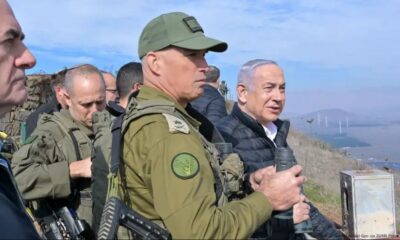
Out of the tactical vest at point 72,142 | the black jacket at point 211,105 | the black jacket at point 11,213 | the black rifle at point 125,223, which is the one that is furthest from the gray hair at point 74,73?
the black jacket at point 11,213

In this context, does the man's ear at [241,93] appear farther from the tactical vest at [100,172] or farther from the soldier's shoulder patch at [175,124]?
the soldier's shoulder patch at [175,124]

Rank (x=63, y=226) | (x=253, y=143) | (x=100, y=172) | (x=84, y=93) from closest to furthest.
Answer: (x=100, y=172)
(x=63, y=226)
(x=253, y=143)
(x=84, y=93)

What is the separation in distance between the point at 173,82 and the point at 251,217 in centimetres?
75

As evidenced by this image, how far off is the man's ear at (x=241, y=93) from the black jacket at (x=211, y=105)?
81 cm

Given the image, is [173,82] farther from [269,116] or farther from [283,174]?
[269,116]

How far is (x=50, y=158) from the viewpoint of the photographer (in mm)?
3359

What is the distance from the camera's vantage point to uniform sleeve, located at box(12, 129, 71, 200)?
10.3 feet

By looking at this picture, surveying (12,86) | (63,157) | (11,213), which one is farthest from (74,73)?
(11,213)

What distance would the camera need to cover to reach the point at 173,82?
7.82ft

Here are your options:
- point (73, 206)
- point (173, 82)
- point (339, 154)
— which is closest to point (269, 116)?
point (173, 82)

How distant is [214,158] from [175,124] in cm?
28

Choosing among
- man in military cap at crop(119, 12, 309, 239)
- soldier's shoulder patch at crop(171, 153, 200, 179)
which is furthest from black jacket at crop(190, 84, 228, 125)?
soldier's shoulder patch at crop(171, 153, 200, 179)

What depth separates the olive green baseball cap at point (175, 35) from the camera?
232 cm

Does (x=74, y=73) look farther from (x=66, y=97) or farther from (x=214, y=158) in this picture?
(x=214, y=158)
